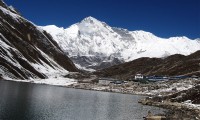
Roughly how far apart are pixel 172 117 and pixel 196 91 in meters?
52.5

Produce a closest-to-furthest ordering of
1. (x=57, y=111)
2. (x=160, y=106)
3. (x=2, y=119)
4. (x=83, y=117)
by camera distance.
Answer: (x=2, y=119)
(x=83, y=117)
(x=57, y=111)
(x=160, y=106)

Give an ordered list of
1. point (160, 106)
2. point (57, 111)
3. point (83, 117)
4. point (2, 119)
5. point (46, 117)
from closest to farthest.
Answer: point (2, 119) → point (46, 117) → point (83, 117) → point (57, 111) → point (160, 106)

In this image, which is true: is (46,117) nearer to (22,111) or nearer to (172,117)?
(22,111)

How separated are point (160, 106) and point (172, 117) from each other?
4458 centimetres

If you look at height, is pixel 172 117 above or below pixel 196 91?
below

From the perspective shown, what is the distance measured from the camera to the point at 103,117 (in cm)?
10488

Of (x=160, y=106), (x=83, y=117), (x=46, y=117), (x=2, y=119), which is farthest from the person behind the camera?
(x=160, y=106)

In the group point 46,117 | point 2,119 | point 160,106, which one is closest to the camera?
point 2,119

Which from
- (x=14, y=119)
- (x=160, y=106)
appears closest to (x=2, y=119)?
(x=14, y=119)

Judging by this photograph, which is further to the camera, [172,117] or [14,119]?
[172,117]

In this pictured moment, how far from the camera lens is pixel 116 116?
110 metres

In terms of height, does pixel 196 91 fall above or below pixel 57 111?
above

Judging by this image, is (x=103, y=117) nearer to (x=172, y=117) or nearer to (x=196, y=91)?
(x=172, y=117)

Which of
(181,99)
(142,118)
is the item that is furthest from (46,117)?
(181,99)
